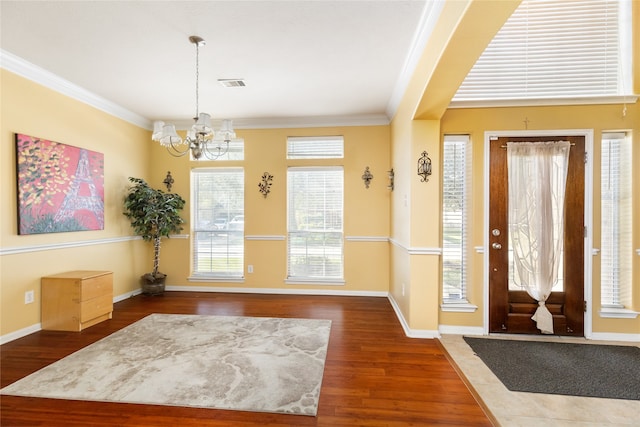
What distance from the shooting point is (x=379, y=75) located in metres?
3.16

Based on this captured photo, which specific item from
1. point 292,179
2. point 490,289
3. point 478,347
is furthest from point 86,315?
point 490,289

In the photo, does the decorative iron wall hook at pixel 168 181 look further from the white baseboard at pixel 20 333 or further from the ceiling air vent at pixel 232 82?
the white baseboard at pixel 20 333

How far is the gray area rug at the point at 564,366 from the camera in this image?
2.16m

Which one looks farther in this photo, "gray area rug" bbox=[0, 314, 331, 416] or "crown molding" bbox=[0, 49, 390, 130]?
"crown molding" bbox=[0, 49, 390, 130]

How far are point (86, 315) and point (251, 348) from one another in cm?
199

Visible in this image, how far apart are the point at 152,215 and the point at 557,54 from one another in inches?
211

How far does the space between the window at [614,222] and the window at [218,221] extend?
471 centimetres

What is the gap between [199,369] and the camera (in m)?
2.38

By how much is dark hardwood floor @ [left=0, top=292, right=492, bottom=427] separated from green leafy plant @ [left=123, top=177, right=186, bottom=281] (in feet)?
3.99

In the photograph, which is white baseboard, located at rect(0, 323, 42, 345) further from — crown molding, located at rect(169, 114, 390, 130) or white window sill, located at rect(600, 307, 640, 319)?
white window sill, located at rect(600, 307, 640, 319)

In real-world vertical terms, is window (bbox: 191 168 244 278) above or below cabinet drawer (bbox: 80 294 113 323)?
above

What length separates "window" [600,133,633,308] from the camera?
303 cm

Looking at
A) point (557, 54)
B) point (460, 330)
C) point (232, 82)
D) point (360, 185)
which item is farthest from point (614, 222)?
point (232, 82)

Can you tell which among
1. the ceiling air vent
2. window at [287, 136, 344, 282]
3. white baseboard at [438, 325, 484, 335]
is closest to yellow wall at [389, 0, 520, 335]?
white baseboard at [438, 325, 484, 335]
